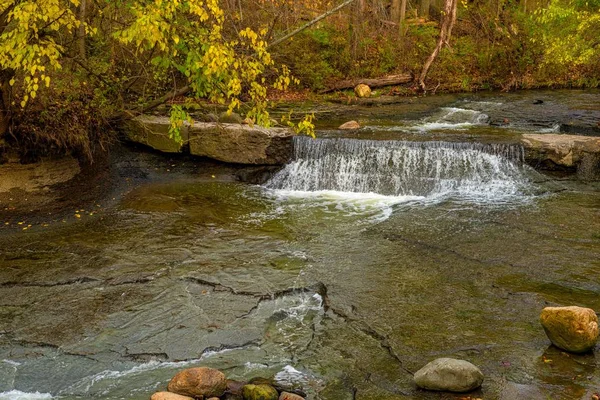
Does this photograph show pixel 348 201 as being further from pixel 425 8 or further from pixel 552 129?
pixel 425 8

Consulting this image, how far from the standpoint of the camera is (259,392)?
184 inches

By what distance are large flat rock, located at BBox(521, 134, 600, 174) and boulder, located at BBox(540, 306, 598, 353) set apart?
6.63 meters

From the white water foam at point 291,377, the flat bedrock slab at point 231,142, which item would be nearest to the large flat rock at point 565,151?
the flat bedrock slab at point 231,142

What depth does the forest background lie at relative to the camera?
301 inches

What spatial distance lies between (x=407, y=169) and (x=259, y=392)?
7493 millimetres

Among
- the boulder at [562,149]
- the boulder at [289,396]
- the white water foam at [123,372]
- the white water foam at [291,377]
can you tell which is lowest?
the white water foam at [123,372]

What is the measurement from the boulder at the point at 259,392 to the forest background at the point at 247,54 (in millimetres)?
3727

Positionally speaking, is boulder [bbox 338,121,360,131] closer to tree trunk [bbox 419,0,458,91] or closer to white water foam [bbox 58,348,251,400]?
tree trunk [bbox 419,0,458,91]

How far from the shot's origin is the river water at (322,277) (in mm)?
5215

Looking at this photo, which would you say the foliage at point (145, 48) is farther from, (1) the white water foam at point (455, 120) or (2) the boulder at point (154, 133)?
(1) the white water foam at point (455, 120)

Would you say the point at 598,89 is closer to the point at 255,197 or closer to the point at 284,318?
the point at 255,197

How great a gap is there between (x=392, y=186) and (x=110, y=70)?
681 centimetres

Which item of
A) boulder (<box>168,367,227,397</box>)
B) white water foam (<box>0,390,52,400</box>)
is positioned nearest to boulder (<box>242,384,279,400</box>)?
boulder (<box>168,367,227,397</box>)

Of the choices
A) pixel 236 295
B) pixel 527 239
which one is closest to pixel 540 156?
pixel 527 239
